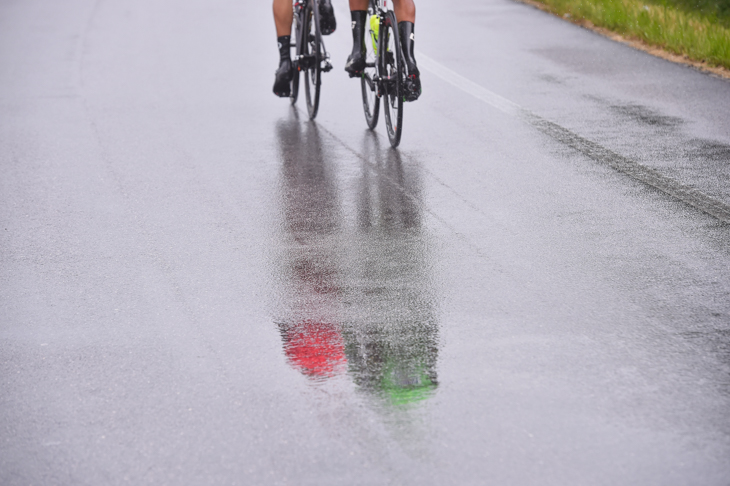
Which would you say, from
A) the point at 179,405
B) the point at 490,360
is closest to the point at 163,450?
the point at 179,405

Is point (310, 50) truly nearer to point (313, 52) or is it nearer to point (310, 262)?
point (313, 52)

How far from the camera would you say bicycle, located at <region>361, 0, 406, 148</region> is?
8.55m

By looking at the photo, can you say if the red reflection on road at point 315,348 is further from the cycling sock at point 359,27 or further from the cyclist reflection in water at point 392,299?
the cycling sock at point 359,27

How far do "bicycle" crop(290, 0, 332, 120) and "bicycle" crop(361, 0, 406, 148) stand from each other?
0.68m

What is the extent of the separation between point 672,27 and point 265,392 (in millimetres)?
11160

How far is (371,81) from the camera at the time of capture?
30.2 ft

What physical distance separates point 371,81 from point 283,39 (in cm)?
122

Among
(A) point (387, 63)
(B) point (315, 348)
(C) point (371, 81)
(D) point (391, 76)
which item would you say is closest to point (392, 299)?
(B) point (315, 348)

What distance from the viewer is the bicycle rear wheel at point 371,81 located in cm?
909

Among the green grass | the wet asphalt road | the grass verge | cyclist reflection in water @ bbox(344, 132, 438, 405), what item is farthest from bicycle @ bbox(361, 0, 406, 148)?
the green grass

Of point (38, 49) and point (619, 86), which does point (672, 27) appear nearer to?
point (619, 86)

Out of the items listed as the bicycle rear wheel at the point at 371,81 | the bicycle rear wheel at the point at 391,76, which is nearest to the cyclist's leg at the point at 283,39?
the bicycle rear wheel at the point at 371,81

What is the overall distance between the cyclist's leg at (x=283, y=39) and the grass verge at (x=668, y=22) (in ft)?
16.6

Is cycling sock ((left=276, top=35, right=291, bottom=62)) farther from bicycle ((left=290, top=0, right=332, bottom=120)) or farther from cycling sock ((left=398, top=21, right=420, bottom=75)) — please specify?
cycling sock ((left=398, top=21, right=420, bottom=75))
